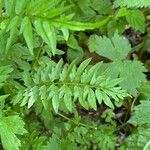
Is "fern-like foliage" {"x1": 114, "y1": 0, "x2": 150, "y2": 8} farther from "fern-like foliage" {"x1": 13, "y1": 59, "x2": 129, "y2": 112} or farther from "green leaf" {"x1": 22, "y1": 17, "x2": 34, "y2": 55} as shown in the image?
"green leaf" {"x1": 22, "y1": 17, "x2": 34, "y2": 55}

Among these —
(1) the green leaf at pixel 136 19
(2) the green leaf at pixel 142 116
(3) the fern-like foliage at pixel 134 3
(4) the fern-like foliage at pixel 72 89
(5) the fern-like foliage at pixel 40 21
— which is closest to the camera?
(5) the fern-like foliage at pixel 40 21

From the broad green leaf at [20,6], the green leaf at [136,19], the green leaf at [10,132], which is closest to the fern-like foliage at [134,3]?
the green leaf at [136,19]

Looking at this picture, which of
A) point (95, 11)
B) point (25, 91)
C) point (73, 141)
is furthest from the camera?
point (95, 11)

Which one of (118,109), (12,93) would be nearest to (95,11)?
(118,109)

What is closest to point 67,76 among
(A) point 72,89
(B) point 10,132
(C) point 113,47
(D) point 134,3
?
(A) point 72,89

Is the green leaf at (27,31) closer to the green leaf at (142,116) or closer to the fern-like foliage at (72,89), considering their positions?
the fern-like foliage at (72,89)

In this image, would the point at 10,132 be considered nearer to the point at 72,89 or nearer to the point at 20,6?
the point at 72,89

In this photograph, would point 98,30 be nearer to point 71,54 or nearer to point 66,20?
point 71,54

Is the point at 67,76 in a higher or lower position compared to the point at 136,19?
higher
